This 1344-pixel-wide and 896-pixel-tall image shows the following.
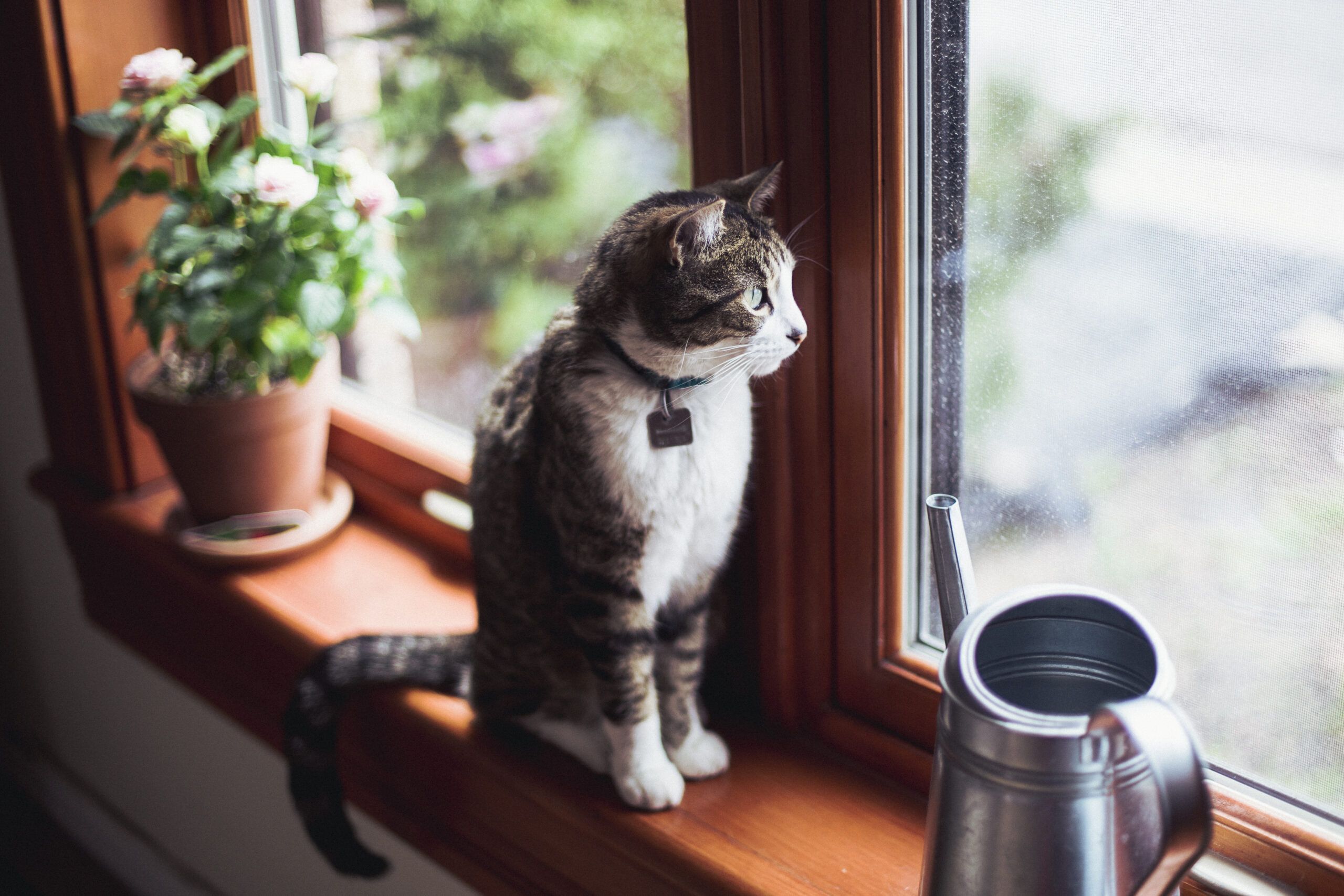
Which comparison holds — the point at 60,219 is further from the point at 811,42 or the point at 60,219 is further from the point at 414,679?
the point at 811,42

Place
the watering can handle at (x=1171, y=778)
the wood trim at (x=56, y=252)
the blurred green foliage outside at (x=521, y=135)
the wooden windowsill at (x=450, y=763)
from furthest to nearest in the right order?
the wood trim at (x=56, y=252) → the blurred green foliage outside at (x=521, y=135) → the wooden windowsill at (x=450, y=763) → the watering can handle at (x=1171, y=778)

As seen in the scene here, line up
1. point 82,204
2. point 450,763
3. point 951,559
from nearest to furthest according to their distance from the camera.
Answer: point 951,559
point 450,763
point 82,204

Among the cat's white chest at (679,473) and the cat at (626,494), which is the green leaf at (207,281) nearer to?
the cat at (626,494)

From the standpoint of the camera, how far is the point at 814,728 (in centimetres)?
104

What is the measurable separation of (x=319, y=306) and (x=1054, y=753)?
0.89m

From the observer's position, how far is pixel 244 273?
3.91 ft

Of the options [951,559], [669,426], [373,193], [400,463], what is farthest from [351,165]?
[951,559]

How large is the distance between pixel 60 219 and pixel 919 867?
1.26 metres

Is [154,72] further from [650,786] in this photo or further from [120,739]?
[120,739]

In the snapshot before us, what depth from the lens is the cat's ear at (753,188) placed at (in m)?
0.81

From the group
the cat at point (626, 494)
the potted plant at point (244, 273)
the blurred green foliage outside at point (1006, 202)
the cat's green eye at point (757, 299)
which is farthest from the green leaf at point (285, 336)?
the blurred green foliage outside at point (1006, 202)

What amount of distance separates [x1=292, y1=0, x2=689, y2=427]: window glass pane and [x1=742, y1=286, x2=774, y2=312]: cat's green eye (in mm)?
323

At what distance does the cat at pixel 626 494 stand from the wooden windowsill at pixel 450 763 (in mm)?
41

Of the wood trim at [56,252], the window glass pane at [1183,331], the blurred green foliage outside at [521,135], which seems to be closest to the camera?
the window glass pane at [1183,331]
